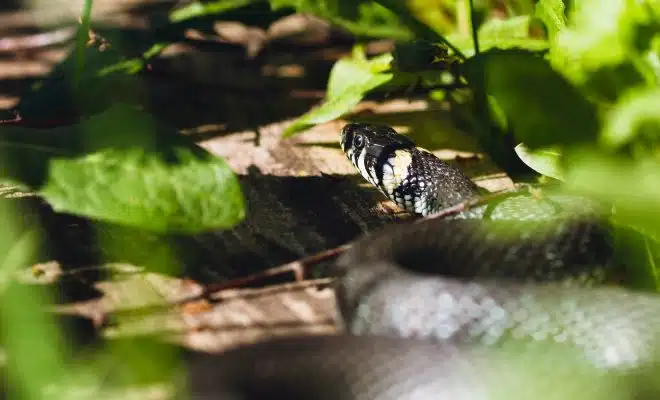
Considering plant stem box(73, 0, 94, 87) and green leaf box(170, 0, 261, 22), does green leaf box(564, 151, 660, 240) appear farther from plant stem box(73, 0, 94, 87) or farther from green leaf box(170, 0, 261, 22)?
green leaf box(170, 0, 261, 22)

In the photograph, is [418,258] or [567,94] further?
[418,258]

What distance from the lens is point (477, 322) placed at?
2.51 metres

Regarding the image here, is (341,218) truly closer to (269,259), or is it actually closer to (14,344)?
(269,259)

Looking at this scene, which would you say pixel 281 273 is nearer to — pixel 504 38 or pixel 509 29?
pixel 504 38

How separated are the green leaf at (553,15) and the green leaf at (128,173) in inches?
48.5

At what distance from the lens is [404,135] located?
3969 mm

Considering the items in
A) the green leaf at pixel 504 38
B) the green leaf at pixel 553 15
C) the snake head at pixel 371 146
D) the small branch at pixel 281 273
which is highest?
the green leaf at pixel 553 15

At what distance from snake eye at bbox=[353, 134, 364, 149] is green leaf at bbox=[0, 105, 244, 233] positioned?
4.07 feet

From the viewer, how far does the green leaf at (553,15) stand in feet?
9.68

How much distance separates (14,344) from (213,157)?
863 mm

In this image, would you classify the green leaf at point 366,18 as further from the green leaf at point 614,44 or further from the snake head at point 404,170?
the green leaf at point 614,44

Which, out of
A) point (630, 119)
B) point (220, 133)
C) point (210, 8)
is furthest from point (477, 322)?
point (210, 8)

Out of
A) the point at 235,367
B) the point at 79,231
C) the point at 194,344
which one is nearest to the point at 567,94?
the point at 235,367

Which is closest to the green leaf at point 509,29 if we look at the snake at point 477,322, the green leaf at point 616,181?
the snake at point 477,322
